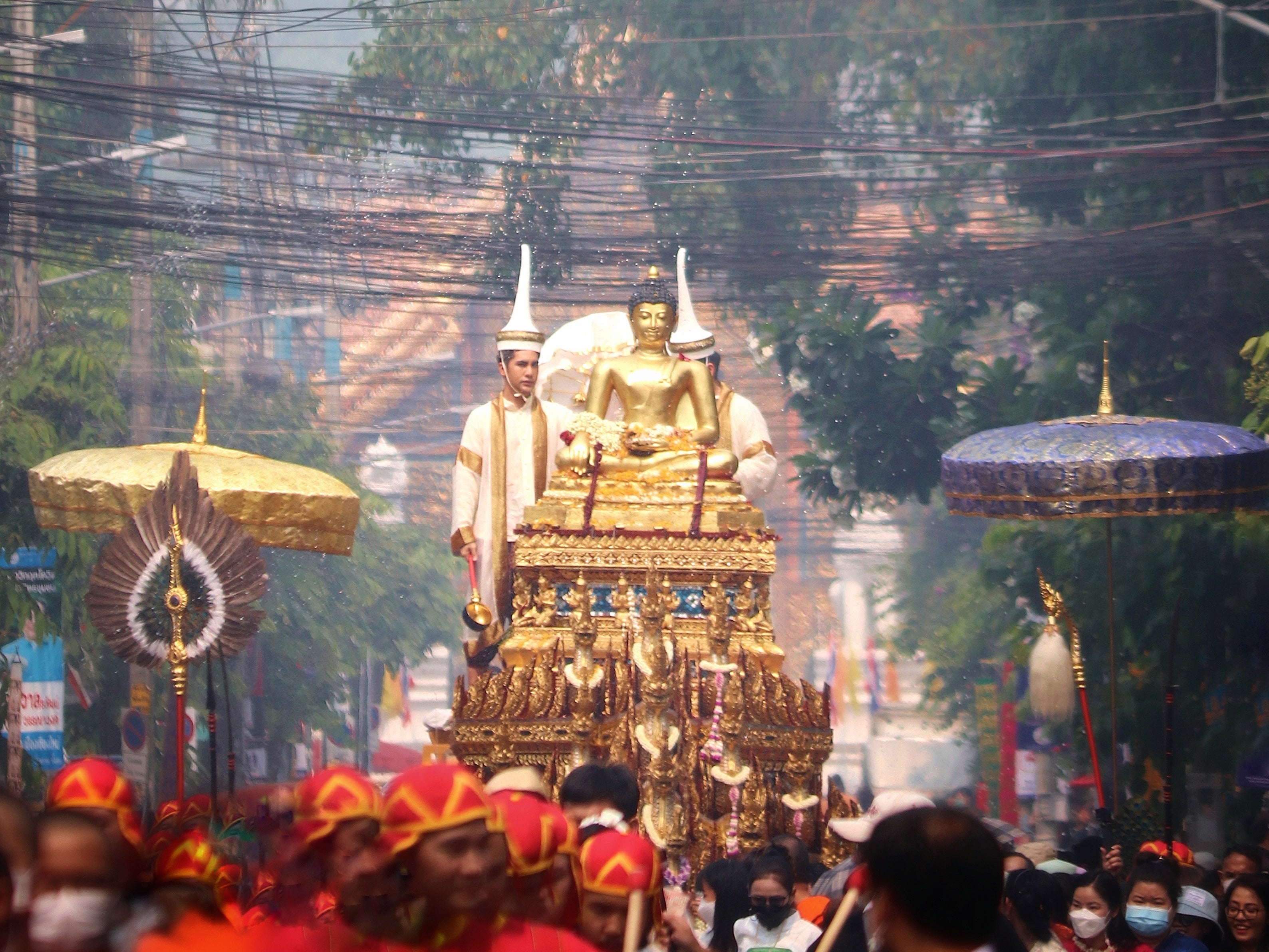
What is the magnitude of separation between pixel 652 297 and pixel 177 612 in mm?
4418

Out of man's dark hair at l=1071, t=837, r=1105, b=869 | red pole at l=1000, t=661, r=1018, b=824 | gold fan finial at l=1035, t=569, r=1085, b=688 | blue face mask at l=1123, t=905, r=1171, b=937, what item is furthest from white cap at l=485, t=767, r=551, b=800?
red pole at l=1000, t=661, r=1018, b=824

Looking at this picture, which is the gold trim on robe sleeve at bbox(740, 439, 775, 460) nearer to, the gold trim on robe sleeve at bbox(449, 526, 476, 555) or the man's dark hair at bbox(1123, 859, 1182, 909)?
the gold trim on robe sleeve at bbox(449, 526, 476, 555)

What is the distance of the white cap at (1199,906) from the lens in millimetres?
6672

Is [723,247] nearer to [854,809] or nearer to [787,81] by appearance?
[787,81]

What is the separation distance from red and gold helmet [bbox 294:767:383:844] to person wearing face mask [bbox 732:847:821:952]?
207cm

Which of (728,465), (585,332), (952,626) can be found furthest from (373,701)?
(728,465)

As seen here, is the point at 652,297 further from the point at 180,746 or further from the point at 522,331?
the point at 180,746

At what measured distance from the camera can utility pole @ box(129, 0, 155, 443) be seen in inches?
743

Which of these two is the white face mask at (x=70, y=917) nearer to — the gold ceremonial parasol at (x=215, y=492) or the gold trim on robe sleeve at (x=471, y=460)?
the gold ceremonial parasol at (x=215, y=492)

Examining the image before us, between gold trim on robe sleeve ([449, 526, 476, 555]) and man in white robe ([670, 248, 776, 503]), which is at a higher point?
man in white robe ([670, 248, 776, 503])

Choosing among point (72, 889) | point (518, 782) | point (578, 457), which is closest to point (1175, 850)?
point (518, 782)

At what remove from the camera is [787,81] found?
69.8 ft

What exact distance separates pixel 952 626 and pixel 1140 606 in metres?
11.8

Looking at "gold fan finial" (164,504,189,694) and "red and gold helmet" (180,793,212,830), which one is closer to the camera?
"red and gold helmet" (180,793,212,830)
